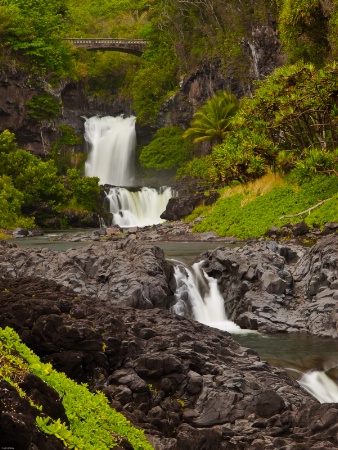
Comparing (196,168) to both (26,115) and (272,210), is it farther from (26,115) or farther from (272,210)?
(272,210)

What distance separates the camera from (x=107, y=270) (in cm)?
1795

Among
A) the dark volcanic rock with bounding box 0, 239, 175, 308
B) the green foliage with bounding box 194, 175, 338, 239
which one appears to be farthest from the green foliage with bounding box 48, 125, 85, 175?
the dark volcanic rock with bounding box 0, 239, 175, 308

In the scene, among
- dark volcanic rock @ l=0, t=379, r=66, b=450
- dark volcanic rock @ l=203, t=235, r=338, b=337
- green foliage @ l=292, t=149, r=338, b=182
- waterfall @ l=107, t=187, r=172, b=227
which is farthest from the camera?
waterfall @ l=107, t=187, r=172, b=227

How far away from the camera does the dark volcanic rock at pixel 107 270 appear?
16672 millimetres

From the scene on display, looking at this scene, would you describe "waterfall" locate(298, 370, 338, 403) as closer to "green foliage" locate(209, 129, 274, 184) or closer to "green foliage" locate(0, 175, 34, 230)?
"green foliage" locate(209, 129, 274, 184)

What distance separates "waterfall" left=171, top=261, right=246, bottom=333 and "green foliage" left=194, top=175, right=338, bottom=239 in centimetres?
1024

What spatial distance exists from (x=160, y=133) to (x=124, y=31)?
24491 mm

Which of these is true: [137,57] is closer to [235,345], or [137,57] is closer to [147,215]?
[147,215]

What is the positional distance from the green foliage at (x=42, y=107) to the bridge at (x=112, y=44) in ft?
26.7

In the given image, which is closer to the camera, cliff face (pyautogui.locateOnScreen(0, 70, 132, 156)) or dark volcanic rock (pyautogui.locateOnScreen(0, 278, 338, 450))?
dark volcanic rock (pyautogui.locateOnScreen(0, 278, 338, 450))

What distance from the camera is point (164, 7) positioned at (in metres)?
57.3

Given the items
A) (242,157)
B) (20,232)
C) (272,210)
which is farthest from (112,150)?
(272,210)

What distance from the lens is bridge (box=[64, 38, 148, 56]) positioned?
5884cm

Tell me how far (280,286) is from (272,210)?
13.5 meters
